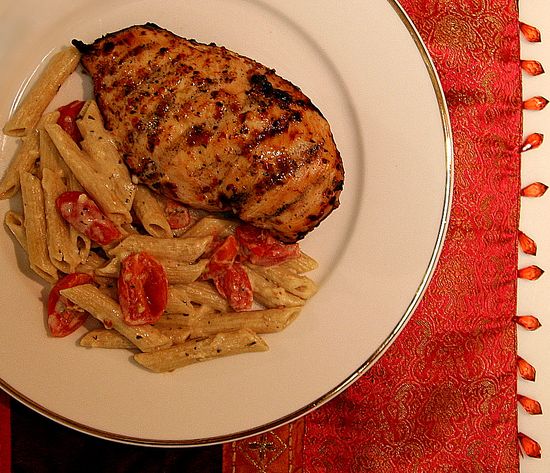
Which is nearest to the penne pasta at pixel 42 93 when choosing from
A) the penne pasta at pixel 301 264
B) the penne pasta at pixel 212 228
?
the penne pasta at pixel 212 228

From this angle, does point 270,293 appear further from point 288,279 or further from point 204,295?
point 204,295

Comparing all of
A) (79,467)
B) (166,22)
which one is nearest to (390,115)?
(166,22)

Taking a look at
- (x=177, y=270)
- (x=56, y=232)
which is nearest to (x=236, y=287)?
(x=177, y=270)

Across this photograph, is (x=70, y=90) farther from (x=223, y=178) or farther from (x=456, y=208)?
(x=456, y=208)

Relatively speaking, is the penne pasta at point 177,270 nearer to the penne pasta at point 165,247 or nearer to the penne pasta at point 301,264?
the penne pasta at point 165,247

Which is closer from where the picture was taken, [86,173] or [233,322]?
[86,173]

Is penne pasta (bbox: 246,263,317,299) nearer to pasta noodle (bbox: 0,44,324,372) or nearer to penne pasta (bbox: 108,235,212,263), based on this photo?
pasta noodle (bbox: 0,44,324,372)

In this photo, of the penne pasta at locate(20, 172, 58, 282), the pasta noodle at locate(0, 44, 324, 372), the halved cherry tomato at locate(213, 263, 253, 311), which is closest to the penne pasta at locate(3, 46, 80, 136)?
the pasta noodle at locate(0, 44, 324, 372)
